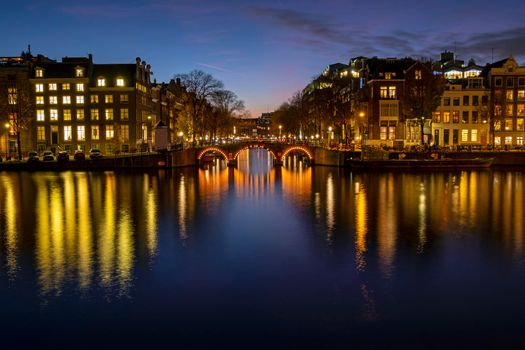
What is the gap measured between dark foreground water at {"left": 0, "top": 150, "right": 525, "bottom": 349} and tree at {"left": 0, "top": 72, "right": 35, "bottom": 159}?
1793 inches

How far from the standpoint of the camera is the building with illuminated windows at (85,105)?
312ft

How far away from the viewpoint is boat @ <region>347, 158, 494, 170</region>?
7962cm

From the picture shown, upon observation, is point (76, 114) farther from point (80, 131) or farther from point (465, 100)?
point (465, 100)

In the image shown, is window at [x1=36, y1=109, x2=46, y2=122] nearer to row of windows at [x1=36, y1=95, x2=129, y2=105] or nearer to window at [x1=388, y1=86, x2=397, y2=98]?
row of windows at [x1=36, y1=95, x2=129, y2=105]

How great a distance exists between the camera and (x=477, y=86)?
3844 inches

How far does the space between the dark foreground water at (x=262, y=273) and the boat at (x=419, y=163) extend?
A: 103 ft

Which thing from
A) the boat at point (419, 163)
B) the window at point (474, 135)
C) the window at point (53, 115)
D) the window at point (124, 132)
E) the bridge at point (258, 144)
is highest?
the window at point (53, 115)

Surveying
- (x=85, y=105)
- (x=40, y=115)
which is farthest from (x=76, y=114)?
(x=40, y=115)

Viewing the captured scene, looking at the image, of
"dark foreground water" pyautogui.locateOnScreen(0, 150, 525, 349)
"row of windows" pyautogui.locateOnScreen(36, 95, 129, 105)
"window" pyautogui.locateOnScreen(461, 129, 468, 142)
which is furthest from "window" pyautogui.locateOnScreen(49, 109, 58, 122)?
"window" pyautogui.locateOnScreen(461, 129, 468, 142)

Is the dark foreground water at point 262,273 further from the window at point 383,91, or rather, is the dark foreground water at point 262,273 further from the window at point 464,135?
the window at point 464,135

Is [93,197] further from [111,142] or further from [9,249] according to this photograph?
[111,142]

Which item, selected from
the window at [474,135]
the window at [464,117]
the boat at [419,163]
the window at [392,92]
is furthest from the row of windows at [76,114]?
the window at [474,135]

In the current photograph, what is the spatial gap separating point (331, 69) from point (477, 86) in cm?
7302

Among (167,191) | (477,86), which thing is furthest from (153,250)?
(477,86)
